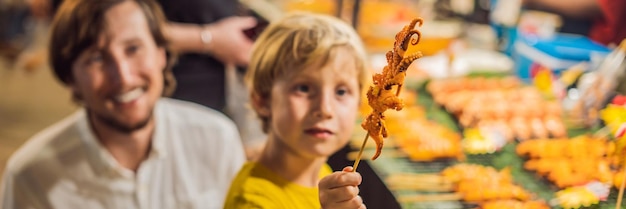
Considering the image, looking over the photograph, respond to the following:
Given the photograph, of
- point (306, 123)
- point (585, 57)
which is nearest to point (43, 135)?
point (306, 123)

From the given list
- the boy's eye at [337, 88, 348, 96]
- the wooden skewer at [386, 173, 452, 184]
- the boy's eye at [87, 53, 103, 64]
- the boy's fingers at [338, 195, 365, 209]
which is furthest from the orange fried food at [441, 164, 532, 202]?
the boy's eye at [87, 53, 103, 64]

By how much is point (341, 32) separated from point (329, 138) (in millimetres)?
232

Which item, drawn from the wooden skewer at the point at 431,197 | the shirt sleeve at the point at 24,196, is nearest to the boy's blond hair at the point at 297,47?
the wooden skewer at the point at 431,197

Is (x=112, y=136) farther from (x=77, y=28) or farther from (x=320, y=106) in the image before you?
(x=320, y=106)

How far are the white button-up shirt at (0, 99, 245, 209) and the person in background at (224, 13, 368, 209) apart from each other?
0.52 m

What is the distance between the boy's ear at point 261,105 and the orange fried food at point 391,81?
0.48 m

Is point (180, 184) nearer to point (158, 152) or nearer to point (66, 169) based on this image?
point (158, 152)

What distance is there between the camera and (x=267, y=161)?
1.59m

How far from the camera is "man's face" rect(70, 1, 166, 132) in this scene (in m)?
1.87

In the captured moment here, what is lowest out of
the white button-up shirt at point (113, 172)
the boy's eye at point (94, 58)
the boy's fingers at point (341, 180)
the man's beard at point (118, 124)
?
the white button-up shirt at point (113, 172)

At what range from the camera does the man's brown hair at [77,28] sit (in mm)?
1863

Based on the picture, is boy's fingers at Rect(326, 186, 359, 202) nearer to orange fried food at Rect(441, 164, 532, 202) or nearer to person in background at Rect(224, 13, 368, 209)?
person in background at Rect(224, 13, 368, 209)

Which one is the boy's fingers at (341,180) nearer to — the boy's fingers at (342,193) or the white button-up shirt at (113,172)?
the boy's fingers at (342,193)

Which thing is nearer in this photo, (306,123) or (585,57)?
(306,123)
